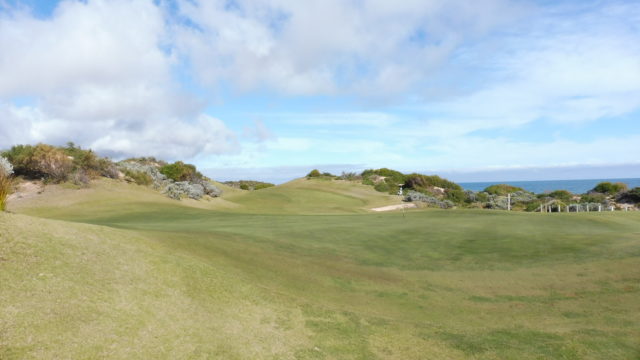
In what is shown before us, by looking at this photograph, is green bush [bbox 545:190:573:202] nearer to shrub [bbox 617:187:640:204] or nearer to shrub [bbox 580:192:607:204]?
shrub [bbox 580:192:607:204]

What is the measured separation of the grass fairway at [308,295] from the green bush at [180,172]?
36358 millimetres

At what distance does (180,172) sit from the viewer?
179 feet

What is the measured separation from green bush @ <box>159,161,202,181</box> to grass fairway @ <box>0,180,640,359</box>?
119 ft

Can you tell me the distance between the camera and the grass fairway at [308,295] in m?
7.52

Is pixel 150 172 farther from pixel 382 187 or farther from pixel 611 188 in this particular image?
pixel 611 188

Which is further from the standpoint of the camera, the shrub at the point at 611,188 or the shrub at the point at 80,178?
the shrub at the point at 611,188

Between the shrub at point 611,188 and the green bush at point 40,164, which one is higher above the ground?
the green bush at point 40,164

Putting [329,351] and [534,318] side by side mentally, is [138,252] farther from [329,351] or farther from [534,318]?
[534,318]

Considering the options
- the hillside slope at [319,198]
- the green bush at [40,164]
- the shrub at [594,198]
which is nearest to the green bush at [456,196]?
the hillside slope at [319,198]

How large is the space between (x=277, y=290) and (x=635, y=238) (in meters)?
16.0

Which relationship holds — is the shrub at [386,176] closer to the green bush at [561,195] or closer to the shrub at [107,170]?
the green bush at [561,195]

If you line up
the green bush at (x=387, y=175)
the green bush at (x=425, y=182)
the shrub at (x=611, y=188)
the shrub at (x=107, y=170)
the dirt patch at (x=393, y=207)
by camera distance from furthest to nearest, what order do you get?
the green bush at (x=387, y=175), the green bush at (x=425, y=182), the shrub at (x=611, y=188), the dirt patch at (x=393, y=207), the shrub at (x=107, y=170)

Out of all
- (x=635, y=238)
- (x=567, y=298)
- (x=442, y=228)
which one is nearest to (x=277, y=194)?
(x=442, y=228)

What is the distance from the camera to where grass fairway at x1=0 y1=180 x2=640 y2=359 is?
24.7ft
